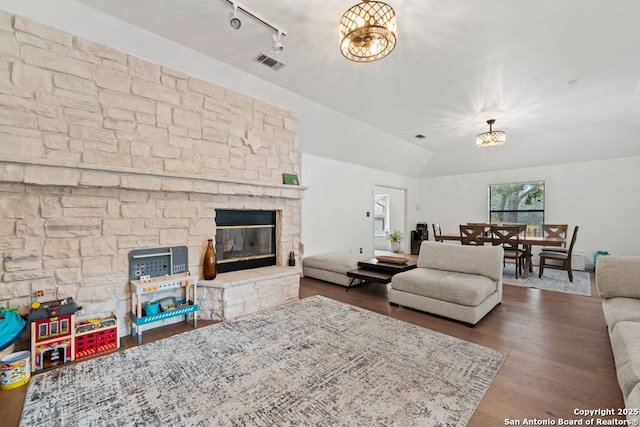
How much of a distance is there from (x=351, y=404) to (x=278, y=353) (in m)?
0.83

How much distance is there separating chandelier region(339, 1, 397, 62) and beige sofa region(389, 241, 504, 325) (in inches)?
98.9

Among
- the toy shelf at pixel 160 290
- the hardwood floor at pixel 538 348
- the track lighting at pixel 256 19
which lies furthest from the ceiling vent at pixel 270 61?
the hardwood floor at pixel 538 348

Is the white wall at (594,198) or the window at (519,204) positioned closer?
the white wall at (594,198)

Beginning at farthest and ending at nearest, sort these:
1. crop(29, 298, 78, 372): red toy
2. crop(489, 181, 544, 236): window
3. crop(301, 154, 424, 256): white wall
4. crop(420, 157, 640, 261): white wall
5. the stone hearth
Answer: crop(489, 181, 544, 236): window, crop(420, 157, 640, 261): white wall, crop(301, 154, 424, 256): white wall, the stone hearth, crop(29, 298, 78, 372): red toy

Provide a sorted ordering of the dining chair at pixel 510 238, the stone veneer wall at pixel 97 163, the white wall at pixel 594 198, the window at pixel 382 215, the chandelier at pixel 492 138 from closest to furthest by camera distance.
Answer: the stone veneer wall at pixel 97 163 < the chandelier at pixel 492 138 < the dining chair at pixel 510 238 < the white wall at pixel 594 198 < the window at pixel 382 215

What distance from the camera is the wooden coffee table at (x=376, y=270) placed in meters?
3.84

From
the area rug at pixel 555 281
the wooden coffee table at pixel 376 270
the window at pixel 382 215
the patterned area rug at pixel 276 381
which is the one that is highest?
the window at pixel 382 215

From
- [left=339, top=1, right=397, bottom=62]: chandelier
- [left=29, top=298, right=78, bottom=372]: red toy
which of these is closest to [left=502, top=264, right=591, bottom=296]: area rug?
[left=339, top=1, right=397, bottom=62]: chandelier

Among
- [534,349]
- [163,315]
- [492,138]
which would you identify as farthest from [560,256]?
[163,315]

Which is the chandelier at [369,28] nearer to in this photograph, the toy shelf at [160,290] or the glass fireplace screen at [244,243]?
the glass fireplace screen at [244,243]

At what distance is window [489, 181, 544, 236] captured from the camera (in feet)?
21.9

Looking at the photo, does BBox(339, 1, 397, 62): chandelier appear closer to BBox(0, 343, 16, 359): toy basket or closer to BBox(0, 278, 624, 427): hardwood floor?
BBox(0, 278, 624, 427): hardwood floor

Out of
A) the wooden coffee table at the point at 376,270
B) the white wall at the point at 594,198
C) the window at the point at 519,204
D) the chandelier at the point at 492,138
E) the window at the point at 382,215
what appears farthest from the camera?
the window at the point at 382,215

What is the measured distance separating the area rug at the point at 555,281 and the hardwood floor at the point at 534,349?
360mm
